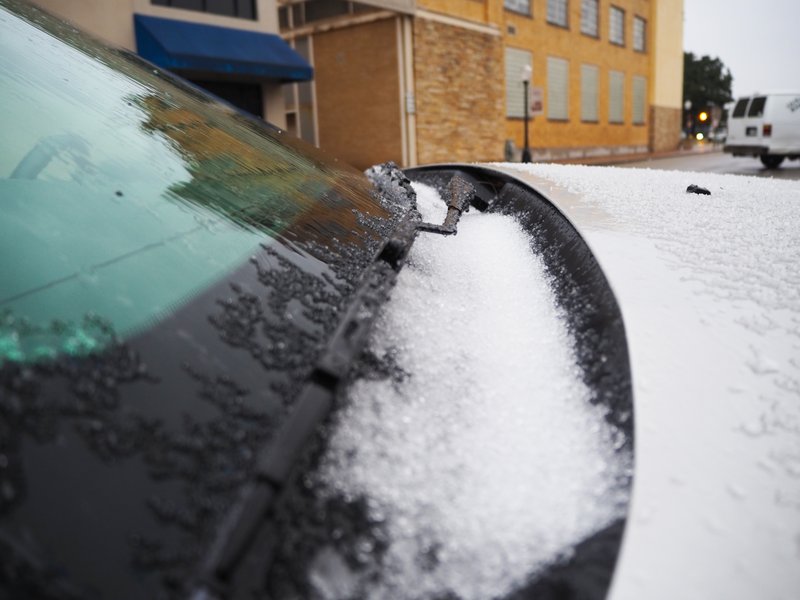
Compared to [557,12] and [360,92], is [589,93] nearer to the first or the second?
[557,12]

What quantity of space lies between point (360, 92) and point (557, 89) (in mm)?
9631

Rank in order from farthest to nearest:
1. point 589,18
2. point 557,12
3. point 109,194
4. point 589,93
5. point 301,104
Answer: point 589,93 → point 589,18 → point 557,12 → point 301,104 → point 109,194

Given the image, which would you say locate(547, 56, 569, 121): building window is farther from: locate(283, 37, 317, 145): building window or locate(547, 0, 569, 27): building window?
locate(283, 37, 317, 145): building window

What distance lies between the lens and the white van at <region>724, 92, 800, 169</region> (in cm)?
1709

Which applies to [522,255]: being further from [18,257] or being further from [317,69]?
[317,69]

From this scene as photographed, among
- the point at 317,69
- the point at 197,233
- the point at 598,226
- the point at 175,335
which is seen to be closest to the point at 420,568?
the point at 175,335

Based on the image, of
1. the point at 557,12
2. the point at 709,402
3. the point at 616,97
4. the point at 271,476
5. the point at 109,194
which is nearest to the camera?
the point at 271,476

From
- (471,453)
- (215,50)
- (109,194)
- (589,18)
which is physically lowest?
(471,453)

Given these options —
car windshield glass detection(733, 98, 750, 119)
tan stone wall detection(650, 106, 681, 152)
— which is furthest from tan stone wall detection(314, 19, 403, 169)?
tan stone wall detection(650, 106, 681, 152)

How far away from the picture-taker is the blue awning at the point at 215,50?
1048 cm

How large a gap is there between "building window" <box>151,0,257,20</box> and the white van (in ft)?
46.0

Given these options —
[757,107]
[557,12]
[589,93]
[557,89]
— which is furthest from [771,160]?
[557,12]

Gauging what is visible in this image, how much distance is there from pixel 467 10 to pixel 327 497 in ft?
69.6

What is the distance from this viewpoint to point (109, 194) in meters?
0.90
